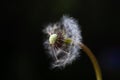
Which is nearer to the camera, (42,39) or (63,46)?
(63,46)

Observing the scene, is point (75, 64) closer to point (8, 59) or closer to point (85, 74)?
point (85, 74)

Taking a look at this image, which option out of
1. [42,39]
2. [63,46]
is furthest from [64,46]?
[42,39]

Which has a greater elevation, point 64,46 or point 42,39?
point 42,39

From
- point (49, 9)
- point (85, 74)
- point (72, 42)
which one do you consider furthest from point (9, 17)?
point (72, 42)

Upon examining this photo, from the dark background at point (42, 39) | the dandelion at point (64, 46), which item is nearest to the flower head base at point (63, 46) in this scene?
the dandelion at point (64, 46)

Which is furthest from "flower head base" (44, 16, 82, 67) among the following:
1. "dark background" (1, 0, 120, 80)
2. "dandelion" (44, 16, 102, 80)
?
"dark background" (1, 0, 120, 80)

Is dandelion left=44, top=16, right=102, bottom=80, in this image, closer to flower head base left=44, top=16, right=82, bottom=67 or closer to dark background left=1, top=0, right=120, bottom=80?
flower head base left=44, top=16, right=82, bottom=67

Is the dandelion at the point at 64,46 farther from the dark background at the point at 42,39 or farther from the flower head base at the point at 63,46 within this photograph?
the dark background at the point at 42,39

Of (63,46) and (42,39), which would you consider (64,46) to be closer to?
(63,46)
